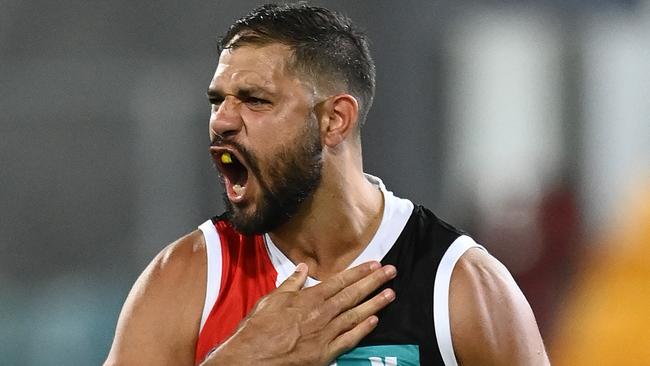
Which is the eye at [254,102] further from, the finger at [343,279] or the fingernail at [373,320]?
the fingernail at [373,320]

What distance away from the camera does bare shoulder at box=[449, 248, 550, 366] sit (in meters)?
2.97

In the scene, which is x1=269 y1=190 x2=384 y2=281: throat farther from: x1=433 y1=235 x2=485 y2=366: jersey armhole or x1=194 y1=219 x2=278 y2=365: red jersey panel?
x1=433 y1=235 x2=485 y2=366: jersey armhole

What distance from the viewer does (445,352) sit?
9.73 feet

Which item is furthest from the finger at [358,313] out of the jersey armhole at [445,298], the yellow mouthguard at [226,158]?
the yellow mouthguard at [226,158]

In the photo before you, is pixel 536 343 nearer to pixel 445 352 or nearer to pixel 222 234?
pixel 445 352

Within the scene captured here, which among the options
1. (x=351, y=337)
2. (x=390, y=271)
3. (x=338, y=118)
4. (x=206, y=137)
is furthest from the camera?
(x=206, y=137)

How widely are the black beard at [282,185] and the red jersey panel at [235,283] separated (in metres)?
0.11

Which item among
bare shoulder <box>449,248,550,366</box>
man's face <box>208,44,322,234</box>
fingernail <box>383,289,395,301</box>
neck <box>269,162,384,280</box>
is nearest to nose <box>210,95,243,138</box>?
man's face <box>208,44,322,234</box>

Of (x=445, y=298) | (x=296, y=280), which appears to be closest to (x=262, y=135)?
(x=296, y=280)

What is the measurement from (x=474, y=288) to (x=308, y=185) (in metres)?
0.49

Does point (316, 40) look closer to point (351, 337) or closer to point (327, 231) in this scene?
point (327, 231)

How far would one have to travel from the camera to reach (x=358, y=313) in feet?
9.81

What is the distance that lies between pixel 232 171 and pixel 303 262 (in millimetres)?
299

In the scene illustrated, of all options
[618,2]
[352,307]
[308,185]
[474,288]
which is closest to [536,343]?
[474,288]
